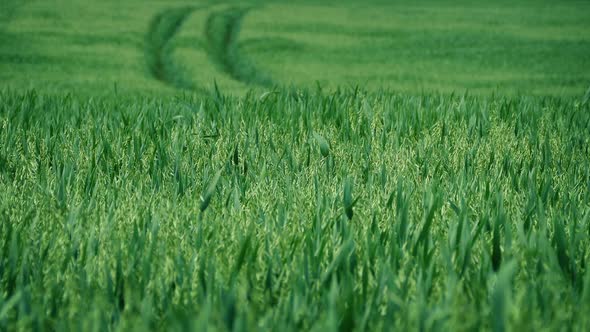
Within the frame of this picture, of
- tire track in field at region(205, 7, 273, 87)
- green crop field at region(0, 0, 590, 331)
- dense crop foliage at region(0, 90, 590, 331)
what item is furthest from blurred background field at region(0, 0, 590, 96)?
dense crop foliage at region(0, 90, 590, 331)

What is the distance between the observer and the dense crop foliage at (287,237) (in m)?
1.10

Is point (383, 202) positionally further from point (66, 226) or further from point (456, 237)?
point (66, 226)

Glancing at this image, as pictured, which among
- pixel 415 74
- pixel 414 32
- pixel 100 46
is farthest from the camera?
pixel 414 32

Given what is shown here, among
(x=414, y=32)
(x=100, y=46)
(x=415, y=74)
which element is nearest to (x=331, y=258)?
(x=415, y=74)

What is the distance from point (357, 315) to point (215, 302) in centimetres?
27

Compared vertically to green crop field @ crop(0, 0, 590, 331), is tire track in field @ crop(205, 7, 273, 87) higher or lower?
lower

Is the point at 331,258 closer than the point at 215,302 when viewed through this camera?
No

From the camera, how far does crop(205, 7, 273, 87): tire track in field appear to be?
9.34 meters

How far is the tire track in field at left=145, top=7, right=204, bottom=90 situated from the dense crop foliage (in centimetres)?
563

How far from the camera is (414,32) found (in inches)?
468

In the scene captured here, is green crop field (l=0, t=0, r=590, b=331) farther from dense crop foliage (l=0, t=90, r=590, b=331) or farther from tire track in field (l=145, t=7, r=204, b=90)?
tire track in field (l=145, t=7, r=204, b=90)

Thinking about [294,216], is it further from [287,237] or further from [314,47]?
[314,47]

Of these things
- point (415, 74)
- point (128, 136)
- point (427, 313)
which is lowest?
point (415, 74)

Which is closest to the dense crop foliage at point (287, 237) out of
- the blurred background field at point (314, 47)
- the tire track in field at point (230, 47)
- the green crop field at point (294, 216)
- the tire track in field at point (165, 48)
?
the green crop field at point (294, 216)
